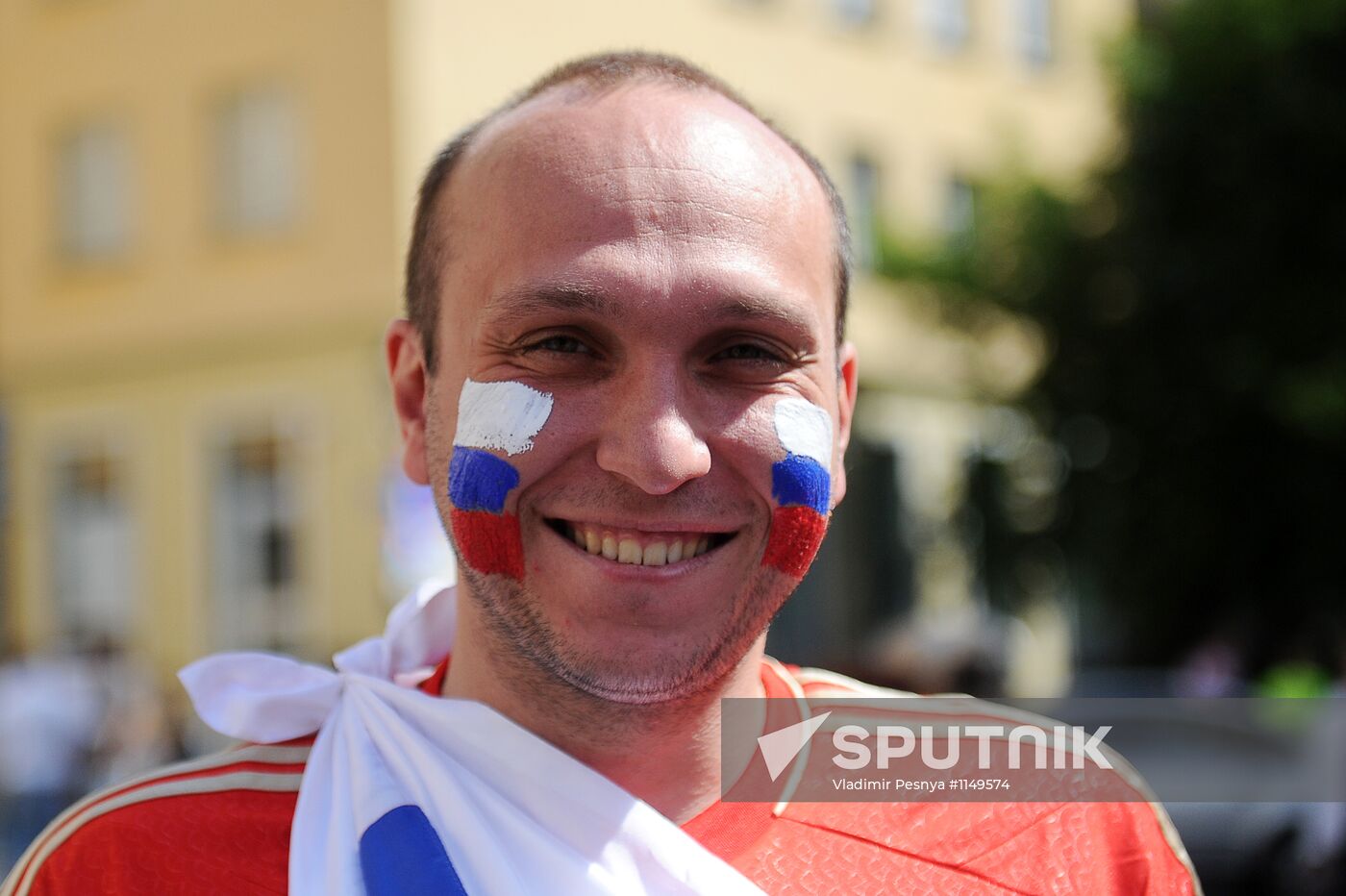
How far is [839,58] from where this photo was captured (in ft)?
67.6

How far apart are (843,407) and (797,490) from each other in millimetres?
277

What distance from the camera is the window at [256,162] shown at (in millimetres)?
17266

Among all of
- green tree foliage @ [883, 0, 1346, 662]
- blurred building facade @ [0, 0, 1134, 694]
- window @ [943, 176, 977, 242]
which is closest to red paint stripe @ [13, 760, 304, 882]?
green tree foliage @ [883, 0, 1346, 662]

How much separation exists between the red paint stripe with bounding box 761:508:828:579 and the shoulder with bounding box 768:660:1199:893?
312mm

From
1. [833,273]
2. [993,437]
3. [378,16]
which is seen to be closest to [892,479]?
[993,437]

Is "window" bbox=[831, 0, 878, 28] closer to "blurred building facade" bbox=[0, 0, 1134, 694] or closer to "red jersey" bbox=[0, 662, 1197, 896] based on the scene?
"blurred building facade" bbox=[0, 0, 1134, 694]

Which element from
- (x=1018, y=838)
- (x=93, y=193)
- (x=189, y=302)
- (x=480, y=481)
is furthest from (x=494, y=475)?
(x=93, y=193)

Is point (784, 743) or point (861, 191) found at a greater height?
point (784, 743)

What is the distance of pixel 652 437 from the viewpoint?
6.67 ft

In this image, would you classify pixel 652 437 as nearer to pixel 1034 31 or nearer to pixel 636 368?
pixel 636 368

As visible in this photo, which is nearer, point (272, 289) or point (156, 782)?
point (156, 782)

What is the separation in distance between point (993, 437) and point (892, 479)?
3.85 meters

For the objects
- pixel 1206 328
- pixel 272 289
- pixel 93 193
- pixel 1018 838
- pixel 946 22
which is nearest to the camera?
pixel 1018 838

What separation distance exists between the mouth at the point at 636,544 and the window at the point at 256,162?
51.6 ft
